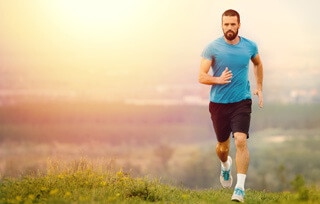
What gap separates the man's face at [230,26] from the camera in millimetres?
11609

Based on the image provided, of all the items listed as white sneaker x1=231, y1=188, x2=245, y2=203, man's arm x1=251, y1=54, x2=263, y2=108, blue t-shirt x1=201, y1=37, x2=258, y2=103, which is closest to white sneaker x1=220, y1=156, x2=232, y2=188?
man's arm x1=251, y1=54, x2=263, y2=108

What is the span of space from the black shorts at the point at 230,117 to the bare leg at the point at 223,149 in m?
0.32

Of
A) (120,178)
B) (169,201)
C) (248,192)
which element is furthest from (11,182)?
(248,192)

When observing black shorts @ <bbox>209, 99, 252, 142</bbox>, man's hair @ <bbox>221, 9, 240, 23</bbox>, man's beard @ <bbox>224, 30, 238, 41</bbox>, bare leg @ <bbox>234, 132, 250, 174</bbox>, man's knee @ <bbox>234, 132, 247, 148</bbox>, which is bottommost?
bare leg @ <bbox>234, 132, 250, 174</bbox>

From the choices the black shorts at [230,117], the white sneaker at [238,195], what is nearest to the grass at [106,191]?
the white sneaker at [238,195]

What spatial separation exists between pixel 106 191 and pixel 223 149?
2.57m

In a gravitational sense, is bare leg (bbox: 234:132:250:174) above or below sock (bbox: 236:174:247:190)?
above

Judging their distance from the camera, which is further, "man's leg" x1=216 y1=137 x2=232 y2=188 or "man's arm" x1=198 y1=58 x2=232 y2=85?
"man's leg" x1=216 y1=137 x2=232 y2=188

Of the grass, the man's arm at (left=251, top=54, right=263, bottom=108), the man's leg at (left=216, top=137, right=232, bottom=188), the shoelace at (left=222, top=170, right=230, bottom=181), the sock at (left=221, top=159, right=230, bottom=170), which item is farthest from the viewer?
the shoelace at (left=222, top=170, right=230, bottom=181)

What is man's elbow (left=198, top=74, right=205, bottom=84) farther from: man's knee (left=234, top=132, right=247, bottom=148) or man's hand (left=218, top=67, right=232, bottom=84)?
man's knee (left=234, top=132, right=247, bottom=148)

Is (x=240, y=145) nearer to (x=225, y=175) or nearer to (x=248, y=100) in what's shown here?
(x=248, y=100)

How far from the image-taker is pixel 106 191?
11719mm

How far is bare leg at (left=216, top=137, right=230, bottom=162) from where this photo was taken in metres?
13.2

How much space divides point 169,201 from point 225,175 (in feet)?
9.23
